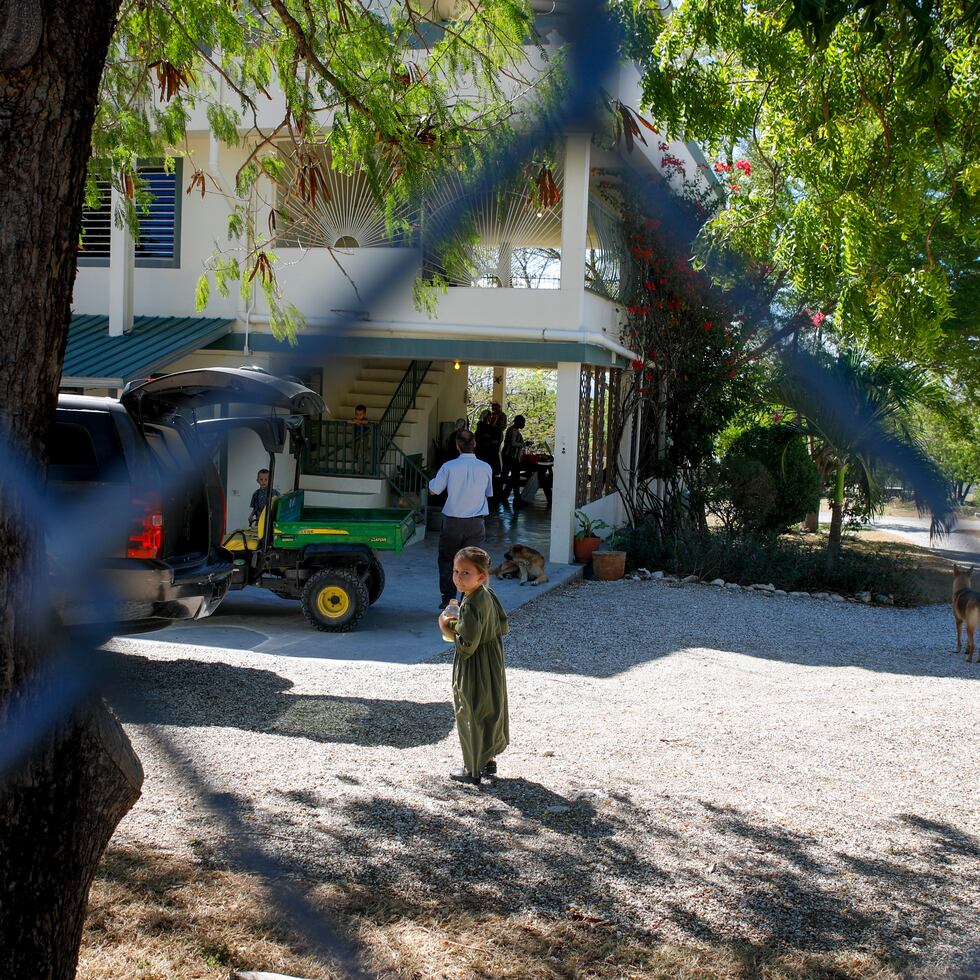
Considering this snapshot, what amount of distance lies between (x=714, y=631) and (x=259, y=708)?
5.28 metres

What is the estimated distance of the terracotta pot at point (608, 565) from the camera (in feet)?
44.8

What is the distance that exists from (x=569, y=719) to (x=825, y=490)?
11.9 metres

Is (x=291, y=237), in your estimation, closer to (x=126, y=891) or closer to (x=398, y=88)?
(x=398, y=88)

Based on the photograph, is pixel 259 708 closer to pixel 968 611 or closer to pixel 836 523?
pixel 968 611

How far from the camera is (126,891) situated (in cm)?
413

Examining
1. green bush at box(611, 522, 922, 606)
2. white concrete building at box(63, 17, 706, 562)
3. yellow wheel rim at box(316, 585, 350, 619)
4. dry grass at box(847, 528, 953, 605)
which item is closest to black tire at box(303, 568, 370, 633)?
yellow wheel rim at box(316, 585, 350, 619)

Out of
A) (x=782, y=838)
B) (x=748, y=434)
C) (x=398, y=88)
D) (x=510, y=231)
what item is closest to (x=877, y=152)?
(x=398, y=88)

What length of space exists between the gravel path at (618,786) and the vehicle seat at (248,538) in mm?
1085

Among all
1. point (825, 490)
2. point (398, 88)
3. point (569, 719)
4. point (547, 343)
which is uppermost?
point (398, 88)

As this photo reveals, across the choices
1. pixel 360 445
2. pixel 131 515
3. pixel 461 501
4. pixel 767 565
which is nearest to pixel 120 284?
pixel 360 445

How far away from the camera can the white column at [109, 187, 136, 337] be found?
13.7 m

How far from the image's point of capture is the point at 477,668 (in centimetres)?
563

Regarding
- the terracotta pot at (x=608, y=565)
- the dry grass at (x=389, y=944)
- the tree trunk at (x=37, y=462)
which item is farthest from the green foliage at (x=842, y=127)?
the terracotta pot at (x=608, y=565)

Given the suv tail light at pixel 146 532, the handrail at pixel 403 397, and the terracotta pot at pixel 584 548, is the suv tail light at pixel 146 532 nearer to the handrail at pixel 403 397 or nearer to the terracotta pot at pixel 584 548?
the terracotta pot at pixel 584 548
